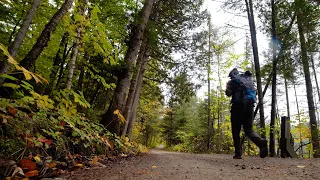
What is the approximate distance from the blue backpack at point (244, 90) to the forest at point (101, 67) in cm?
299

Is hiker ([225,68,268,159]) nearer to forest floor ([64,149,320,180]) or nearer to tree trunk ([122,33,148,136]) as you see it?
forest floor ([64,149,320,180])

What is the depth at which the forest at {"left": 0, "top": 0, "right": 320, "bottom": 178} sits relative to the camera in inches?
114

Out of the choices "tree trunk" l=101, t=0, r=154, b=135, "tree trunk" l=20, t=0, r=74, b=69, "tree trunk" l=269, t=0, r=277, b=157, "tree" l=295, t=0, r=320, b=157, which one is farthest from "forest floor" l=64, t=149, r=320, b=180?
"tree trunk" l=269, t=0, r=277, b=157

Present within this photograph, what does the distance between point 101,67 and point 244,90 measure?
4492mm

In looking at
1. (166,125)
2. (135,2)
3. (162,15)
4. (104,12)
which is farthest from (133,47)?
(166,125)

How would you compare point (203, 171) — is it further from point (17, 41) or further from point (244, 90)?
point (17, 41)

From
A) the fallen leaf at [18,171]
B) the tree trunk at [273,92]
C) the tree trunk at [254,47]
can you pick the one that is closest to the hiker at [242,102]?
the fallen leaf at [18,171]

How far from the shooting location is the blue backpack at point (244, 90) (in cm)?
477

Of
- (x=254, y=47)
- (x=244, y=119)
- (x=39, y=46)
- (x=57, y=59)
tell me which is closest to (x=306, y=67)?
→ (x=254, y=47)

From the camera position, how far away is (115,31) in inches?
319

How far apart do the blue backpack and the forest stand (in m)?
2.99

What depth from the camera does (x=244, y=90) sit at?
483cm

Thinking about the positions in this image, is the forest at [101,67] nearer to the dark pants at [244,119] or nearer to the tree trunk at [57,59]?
the tree trunk at [57,59]

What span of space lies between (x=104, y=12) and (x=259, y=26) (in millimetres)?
7431
